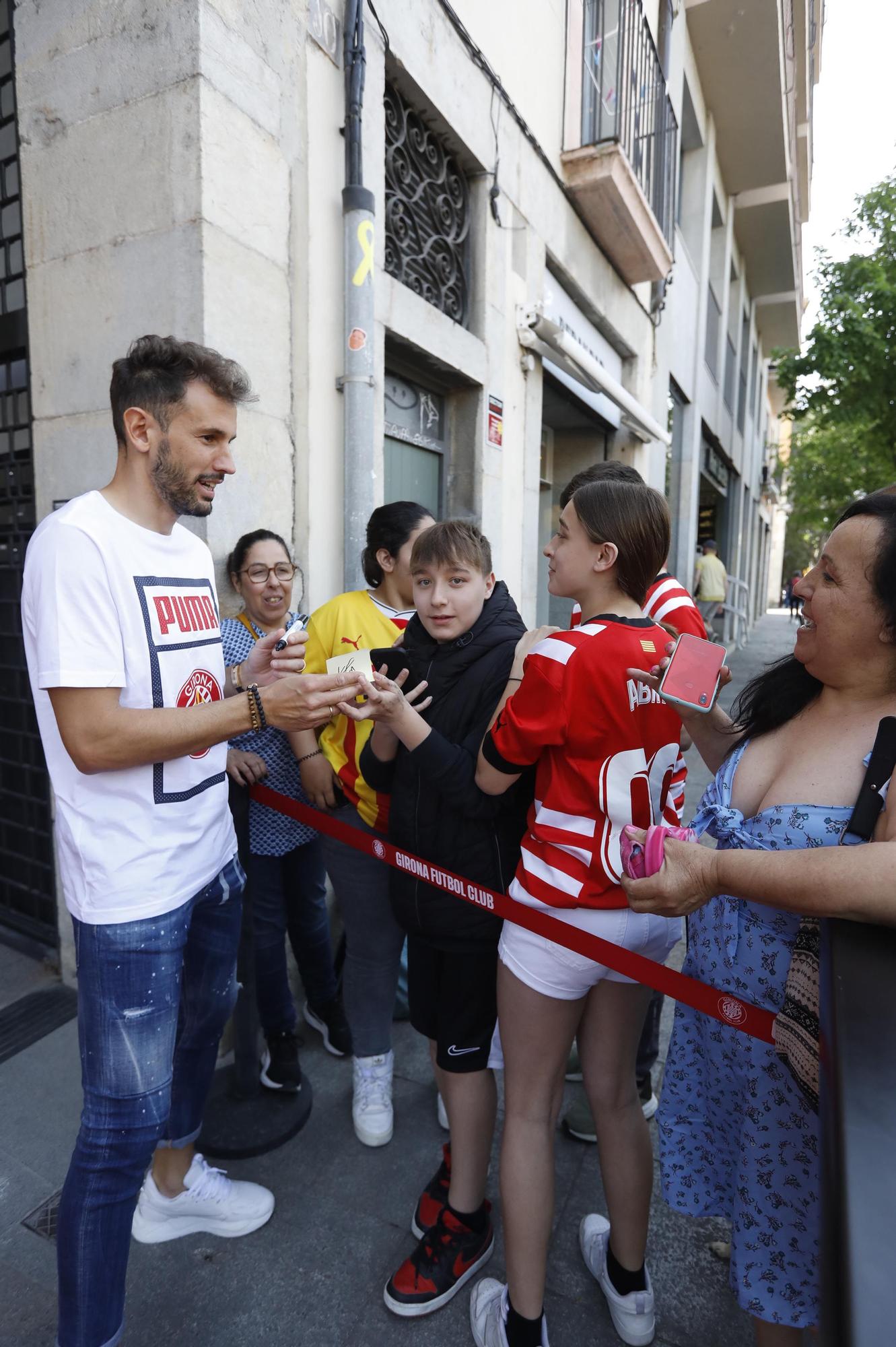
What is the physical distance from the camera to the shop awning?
517 cm

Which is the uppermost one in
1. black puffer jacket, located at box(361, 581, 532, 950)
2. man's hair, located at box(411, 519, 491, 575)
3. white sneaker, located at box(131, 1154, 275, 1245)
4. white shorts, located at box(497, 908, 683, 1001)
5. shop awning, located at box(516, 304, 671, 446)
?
shop awning, located at box(516, 304, 671, 446)

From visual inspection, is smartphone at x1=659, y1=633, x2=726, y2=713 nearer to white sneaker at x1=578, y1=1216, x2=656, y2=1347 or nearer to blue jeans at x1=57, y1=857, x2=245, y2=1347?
blue jeans at x1=57, y1=857, x2=245, y2=1347

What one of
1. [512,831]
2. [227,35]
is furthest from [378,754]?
[227,35]

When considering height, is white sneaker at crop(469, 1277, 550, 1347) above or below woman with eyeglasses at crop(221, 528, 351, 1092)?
below

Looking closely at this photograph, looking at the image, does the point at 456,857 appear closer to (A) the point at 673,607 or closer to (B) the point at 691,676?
(B) the point at 691,676

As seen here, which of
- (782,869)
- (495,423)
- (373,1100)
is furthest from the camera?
(495,423)

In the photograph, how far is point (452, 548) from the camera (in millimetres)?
1899

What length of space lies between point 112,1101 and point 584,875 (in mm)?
1091

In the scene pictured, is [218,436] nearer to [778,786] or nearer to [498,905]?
[498,905]

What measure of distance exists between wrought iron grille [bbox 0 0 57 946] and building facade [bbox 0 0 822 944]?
15 mm

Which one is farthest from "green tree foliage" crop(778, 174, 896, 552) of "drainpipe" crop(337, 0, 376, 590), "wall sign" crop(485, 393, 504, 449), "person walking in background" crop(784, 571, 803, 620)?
"drainpipe" crop(337, 0, 376, 590)

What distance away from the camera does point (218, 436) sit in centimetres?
178

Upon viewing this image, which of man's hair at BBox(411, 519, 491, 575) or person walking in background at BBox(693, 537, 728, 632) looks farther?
person walking in background at BBox(693, 537, 728, 632)

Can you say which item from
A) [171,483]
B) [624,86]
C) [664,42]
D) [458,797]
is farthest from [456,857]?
[664,42]
